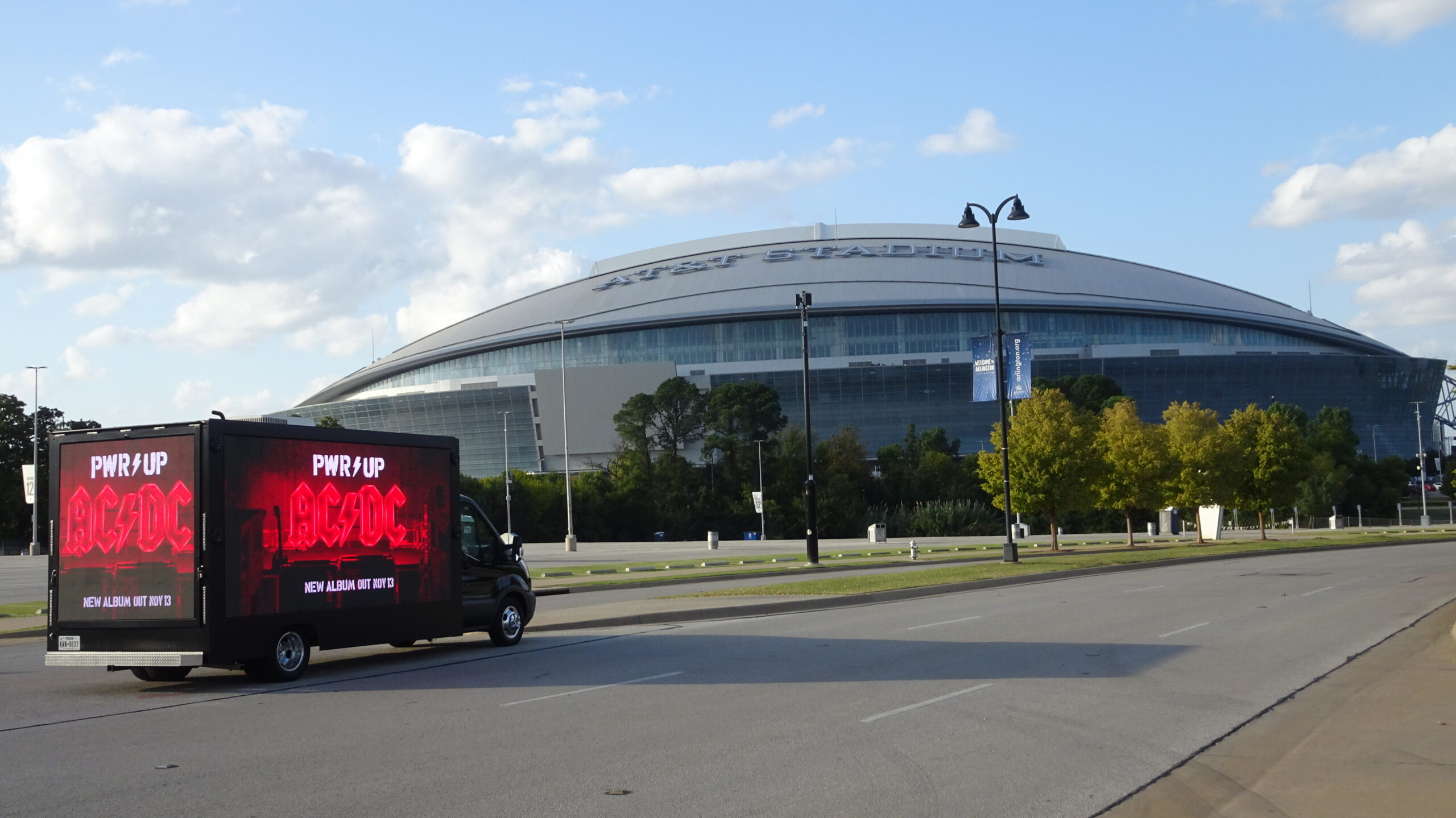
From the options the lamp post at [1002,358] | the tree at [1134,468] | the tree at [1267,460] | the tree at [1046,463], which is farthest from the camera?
the tree at [1267,460]

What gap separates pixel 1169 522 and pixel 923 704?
2689 inches

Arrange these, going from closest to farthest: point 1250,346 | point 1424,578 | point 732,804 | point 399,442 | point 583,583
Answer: point 732,804
point 399,442
point 1424,578
point 583,583
point 1250,346

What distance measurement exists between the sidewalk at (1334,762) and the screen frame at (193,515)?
32.2 feet

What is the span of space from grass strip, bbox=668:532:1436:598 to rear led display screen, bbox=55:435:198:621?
13.5m

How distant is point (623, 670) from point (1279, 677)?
291 inches

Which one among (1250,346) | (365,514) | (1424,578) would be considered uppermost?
(1250,346)

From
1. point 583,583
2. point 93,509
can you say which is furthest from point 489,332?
point 93,509

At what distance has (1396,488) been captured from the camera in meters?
104

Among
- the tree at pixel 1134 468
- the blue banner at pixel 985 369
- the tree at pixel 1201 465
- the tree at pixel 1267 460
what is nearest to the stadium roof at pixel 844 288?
the tree at pixel 1267 460

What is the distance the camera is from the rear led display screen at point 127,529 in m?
13.2

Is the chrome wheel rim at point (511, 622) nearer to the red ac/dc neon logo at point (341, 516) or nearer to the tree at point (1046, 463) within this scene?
the red ac/dc neon logo at point (341, 516)

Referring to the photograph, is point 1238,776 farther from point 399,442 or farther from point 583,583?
point 583,583

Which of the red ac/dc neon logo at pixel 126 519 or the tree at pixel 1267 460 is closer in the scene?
the red ac/dc neon logo at pixel 126 519

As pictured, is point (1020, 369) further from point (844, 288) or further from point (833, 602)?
point (844, 288)
